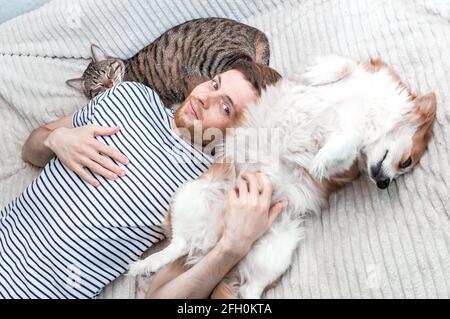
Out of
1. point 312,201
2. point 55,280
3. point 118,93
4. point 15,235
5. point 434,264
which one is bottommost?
point 434,264

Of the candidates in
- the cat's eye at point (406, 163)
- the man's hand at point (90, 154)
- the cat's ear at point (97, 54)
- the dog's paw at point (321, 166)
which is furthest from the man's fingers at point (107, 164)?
the cat's eye at point (406, 163)

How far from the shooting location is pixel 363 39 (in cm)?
162

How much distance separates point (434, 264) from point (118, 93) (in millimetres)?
1001

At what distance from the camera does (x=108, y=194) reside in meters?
1.34

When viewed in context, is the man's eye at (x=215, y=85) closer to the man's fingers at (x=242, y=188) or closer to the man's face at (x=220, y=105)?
the man's face at (x=220, y=105)

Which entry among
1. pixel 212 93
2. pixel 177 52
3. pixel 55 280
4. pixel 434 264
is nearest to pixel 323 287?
pixel 434 264

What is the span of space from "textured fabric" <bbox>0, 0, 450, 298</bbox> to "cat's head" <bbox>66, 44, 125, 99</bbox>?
0.04m

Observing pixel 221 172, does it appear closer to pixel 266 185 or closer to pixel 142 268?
pixel 266 185

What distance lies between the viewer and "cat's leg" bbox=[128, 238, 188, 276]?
4.18 ft

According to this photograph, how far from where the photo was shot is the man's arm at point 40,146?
155 cm

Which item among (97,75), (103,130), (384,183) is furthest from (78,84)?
(384,183)

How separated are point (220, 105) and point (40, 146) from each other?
0.62 meters

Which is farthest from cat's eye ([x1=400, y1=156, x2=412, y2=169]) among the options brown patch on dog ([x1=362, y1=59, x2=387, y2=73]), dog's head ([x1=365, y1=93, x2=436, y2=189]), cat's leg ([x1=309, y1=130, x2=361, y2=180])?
brown patch on dog ([x1=362, y1=59, x2=387, y2=73])
